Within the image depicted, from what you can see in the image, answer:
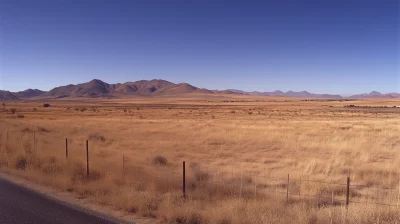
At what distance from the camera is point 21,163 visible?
1634cm

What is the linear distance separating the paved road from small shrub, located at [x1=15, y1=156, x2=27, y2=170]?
484cm

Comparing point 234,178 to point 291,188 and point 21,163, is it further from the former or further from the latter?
point 21,163

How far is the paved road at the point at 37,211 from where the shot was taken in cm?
863

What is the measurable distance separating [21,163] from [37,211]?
8.05m

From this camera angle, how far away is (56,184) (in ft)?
41.3

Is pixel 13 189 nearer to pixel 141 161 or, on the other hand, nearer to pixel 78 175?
pixel 78 175

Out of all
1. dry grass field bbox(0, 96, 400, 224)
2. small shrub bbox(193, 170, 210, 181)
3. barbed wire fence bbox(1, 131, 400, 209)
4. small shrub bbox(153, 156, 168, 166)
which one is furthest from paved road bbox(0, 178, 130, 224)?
small shrub bbox(153, 156, 168, 166)

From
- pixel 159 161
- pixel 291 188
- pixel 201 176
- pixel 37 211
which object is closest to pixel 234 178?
pixel 201 176

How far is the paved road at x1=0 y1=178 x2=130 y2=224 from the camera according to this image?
28.3 feet

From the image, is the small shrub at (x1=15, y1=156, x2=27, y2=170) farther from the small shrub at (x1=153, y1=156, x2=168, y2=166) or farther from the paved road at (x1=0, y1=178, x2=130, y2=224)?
the small shrub at (x1=153, y1=156, x2=168, y2=166)

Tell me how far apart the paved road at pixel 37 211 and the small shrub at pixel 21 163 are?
4.84m

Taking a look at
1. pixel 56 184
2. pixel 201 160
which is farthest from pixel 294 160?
pixel 56 184

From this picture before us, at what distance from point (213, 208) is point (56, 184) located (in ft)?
20.6

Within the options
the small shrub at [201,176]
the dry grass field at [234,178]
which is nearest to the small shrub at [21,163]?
the dry grass field at [234,178]
